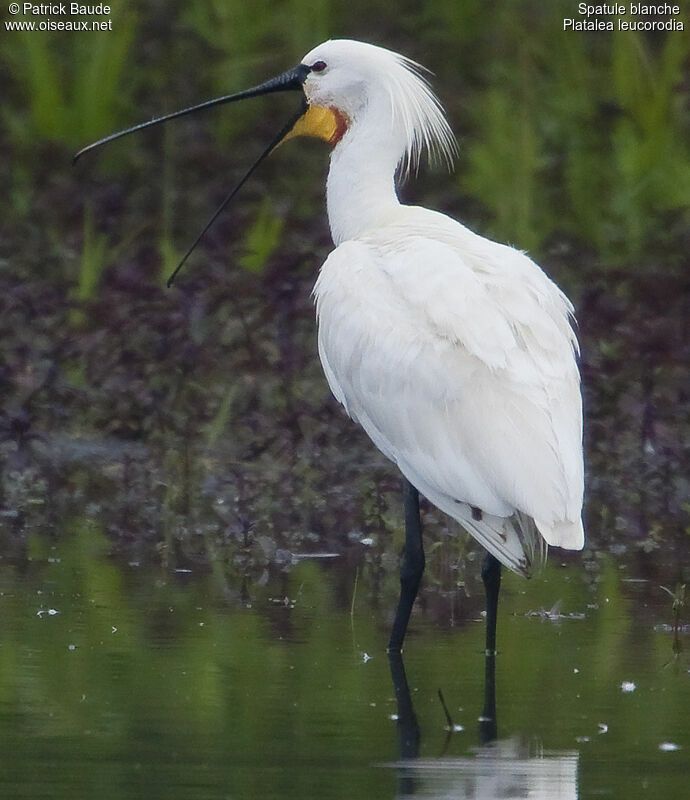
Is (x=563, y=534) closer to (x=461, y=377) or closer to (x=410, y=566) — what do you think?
(x=461, y=377)

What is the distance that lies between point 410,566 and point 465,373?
76cm

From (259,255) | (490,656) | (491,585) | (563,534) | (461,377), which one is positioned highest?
(461,377)

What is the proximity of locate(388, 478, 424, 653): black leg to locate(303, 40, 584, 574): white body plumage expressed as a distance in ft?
0.62

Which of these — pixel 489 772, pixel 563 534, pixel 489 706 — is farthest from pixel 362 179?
pixel 489 772

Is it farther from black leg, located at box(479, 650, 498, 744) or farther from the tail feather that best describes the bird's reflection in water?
the tail feather

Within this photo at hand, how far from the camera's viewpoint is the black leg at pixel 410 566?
20.1 feet

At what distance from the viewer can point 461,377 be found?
5.93 metres

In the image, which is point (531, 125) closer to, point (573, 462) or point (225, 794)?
point (573, 462)

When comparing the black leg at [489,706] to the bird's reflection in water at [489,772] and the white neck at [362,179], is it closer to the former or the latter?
the bird's reflection in water at [489,772]

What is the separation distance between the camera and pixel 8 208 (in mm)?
12227

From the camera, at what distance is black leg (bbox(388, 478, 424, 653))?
6117 mm

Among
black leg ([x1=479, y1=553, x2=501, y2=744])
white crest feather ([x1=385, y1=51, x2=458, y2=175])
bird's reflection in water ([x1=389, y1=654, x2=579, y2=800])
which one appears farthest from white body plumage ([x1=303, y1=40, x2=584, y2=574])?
bird's reflection in water ([x1=389, y1=654, x2=579, y2=800])

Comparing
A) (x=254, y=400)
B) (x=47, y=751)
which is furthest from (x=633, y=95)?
(x=47, y=751)

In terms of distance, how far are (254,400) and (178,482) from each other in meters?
0.97
